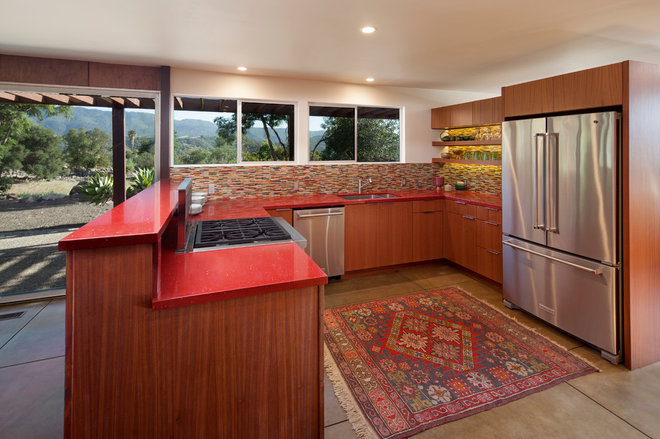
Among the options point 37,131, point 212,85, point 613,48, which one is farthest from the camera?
point 212,85

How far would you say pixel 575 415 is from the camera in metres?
1.93

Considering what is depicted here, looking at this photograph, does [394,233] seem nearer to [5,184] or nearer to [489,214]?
[489,214]

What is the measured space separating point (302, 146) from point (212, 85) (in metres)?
1.27

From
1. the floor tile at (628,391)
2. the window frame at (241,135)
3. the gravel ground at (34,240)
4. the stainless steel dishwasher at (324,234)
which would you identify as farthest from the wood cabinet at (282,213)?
the floor tile at (628,391)

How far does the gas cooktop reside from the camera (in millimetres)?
2069

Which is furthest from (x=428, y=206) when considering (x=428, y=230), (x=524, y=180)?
(x=524, y=180)

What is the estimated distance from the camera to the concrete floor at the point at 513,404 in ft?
6.01

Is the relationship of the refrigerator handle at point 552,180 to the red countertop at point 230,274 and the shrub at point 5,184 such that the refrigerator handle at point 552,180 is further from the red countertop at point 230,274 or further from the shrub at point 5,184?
the shrub at point 5,184

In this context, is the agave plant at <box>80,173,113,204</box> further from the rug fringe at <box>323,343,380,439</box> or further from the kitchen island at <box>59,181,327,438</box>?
the rug fringe at <box>323,343,380,439</box>

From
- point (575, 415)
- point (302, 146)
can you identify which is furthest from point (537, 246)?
point (302, 146)

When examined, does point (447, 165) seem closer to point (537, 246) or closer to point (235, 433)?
point (537, 246)

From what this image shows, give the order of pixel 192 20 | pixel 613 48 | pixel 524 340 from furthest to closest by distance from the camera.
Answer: pixel 613 48 → pixel 524 340 → pixel 192 20

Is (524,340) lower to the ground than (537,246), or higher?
lower

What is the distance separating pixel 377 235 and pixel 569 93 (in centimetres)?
236
